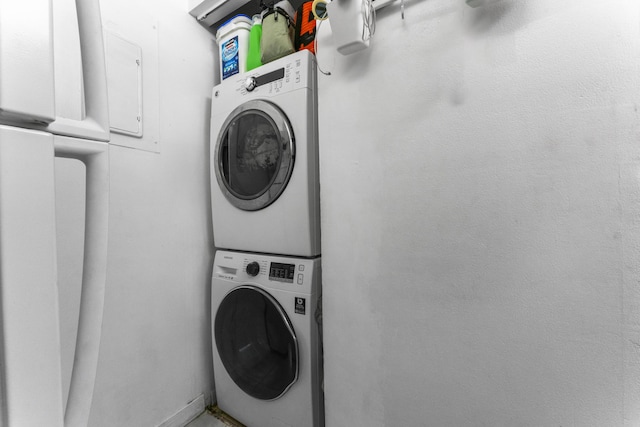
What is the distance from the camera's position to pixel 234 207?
4.59 feet

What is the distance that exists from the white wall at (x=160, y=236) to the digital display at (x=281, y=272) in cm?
55

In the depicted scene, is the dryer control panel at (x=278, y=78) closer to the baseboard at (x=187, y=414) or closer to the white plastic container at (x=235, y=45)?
the white plastic container at (x=235, y=45)

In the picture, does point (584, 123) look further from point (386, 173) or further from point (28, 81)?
point (28, 81)

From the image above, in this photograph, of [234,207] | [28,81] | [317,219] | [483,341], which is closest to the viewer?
[28,81]

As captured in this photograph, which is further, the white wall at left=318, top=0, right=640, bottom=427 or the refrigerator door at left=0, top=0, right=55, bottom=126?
the white wall at left=318, top=0, right=640, bottom=427

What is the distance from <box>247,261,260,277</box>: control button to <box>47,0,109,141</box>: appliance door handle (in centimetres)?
95

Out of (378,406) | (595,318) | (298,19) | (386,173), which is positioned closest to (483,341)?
(595,318)

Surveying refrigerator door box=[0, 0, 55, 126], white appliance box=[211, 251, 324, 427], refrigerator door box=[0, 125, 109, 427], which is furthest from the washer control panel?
refrigerator door box=[0, 0, 55, 126]

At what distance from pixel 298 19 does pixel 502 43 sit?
3.70ft

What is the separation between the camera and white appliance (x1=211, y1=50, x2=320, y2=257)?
3.93ft

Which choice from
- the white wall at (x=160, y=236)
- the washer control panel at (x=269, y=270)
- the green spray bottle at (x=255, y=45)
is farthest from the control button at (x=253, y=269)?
the green spray bottle at (x=255, y=45)

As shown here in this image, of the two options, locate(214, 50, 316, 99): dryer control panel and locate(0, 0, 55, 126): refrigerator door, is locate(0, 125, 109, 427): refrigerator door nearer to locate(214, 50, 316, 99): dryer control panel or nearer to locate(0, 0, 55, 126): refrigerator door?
locate(0, 0, 55, 126): refrigerator door

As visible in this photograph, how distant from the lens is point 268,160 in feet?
4.28

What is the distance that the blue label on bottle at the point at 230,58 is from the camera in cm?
148
